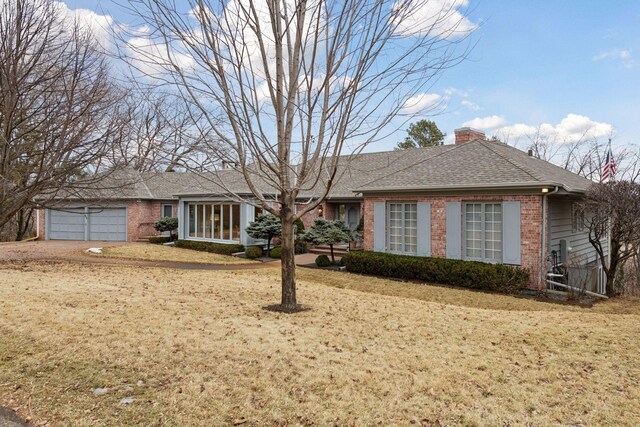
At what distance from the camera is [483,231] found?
498 inches

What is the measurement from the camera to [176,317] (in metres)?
6.91

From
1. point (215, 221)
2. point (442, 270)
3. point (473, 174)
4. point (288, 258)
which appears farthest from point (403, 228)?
point (215, 221)

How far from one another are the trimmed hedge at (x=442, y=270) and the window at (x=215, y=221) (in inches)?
307

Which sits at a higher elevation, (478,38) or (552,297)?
(478,38)

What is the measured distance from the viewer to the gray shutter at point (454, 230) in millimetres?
12977

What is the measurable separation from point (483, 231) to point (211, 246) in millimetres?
12632

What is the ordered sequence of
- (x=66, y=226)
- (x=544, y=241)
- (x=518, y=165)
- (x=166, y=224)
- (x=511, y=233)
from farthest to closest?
(x=66, y=226), (x=166, y=224), (x=518, y=165), (x=511, y=233), (x=544, y=241)

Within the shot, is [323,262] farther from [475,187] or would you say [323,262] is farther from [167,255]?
[167,255]

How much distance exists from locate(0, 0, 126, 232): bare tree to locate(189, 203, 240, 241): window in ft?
29.1

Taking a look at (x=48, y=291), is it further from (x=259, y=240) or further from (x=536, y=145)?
(x=536, y=145)

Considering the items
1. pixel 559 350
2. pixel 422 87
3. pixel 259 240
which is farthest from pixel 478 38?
pixel 259 240

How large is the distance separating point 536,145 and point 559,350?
31.1 m

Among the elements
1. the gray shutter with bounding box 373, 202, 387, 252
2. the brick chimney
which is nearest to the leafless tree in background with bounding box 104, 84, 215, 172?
the gray shutter with bounding box 373, 202, 387, 252

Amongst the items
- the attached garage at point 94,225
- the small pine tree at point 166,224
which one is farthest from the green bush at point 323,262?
the attached garage at point 94,225
